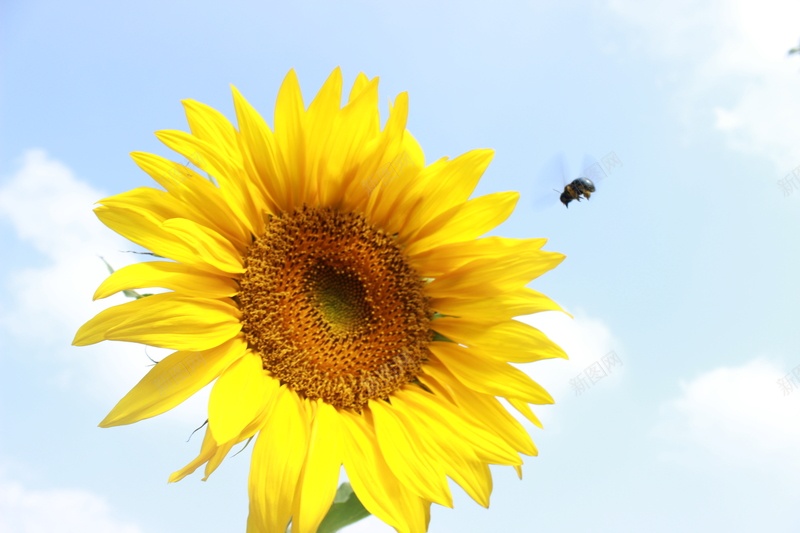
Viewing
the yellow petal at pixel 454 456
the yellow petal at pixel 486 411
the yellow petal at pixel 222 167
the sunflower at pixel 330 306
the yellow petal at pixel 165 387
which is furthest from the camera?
the yellow petal at pixel 486 411

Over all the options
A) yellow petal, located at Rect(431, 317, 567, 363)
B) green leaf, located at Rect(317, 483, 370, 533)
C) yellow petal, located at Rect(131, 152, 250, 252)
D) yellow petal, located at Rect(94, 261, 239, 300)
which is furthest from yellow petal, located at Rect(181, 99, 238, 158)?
green leaf, located at Rect(317, 483, 370, 533)

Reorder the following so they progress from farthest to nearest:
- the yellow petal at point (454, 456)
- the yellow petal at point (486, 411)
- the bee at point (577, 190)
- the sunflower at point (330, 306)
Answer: the bee at point (577, 190) < the yellow petal at point (486, 411) < the yellow petal at point (454, 456) < the sunflower at point (330, 306)

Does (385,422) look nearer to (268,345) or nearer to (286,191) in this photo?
(268,345)

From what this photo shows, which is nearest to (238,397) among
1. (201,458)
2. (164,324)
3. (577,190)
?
(201,458)

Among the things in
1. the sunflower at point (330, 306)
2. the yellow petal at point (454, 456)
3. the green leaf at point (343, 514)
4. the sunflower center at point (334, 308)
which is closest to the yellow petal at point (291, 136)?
the sunflower at point (330, 306)

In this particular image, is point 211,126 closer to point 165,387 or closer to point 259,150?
point 259,150

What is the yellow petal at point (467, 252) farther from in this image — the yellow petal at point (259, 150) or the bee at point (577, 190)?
the bee at point (577, 190)
